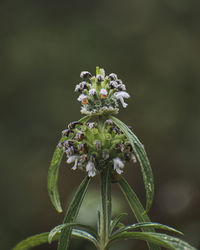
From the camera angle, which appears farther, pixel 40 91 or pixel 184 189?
pixel 40 91

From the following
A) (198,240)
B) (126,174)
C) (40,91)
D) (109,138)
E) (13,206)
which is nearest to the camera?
(109,138)

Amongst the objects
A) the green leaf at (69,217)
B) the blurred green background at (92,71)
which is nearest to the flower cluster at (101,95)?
the green leaf at (69,217)

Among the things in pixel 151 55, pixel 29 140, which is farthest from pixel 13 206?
pixel 151 55

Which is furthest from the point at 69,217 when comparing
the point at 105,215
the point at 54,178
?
the point at 54,178

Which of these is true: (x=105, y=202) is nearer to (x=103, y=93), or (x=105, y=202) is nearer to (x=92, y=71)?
(x=103, y=93)

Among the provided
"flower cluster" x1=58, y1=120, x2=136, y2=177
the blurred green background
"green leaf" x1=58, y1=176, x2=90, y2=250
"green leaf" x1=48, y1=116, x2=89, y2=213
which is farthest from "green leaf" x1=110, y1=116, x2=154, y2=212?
the blurred green background

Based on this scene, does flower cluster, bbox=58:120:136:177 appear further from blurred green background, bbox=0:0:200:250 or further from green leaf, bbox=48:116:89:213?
blurred green background, bbox=0:0:200:250

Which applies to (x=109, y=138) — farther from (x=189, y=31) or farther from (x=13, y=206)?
(x=189, y=31)
